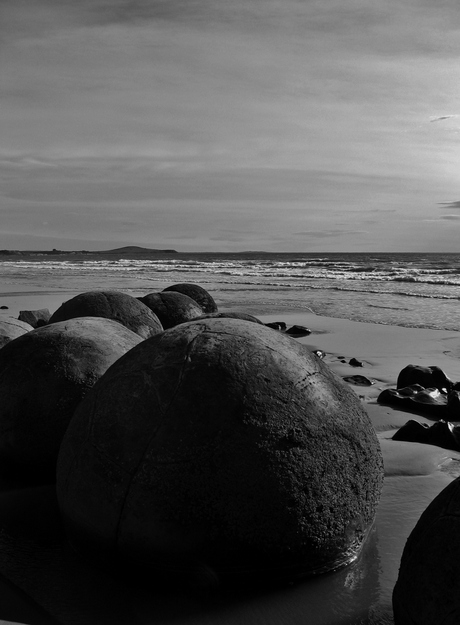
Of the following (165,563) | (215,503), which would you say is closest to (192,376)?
(215,503)

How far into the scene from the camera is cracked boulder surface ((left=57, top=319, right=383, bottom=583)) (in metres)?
3.39

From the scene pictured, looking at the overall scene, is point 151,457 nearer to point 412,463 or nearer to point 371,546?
point 371,546

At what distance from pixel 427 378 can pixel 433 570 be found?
5.96 metres

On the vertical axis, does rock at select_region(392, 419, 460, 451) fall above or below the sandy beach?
above

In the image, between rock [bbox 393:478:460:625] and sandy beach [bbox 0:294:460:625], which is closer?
rock [bbox 393:478:460:625]

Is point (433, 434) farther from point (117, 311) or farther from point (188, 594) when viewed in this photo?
point (117, 311)

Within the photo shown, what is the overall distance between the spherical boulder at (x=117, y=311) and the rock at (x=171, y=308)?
2.45 m

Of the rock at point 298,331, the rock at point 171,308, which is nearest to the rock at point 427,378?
the rock at point 171,308

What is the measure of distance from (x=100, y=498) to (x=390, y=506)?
2.09m

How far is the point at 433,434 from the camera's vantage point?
6.23 meters

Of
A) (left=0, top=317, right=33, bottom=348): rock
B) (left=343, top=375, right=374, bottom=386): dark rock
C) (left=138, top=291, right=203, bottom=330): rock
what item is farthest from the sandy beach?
(left=138, top=291, right=203, bottom=330): rock

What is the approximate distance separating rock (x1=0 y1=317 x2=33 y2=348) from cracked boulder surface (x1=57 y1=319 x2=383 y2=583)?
421 centimetres

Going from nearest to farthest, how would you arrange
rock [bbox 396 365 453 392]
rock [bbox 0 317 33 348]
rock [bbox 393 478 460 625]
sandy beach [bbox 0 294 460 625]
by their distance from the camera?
rock [bbox 393 478 460 625] → sandy beach [bbox 0 294 460 625] → rock [bbox 0 317 33 348] → rock [bbox 396 365 453 392]

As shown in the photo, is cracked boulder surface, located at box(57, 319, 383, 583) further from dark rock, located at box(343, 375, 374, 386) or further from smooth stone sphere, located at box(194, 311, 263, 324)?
dark rock, located at box(343, 375, 374, 386)
